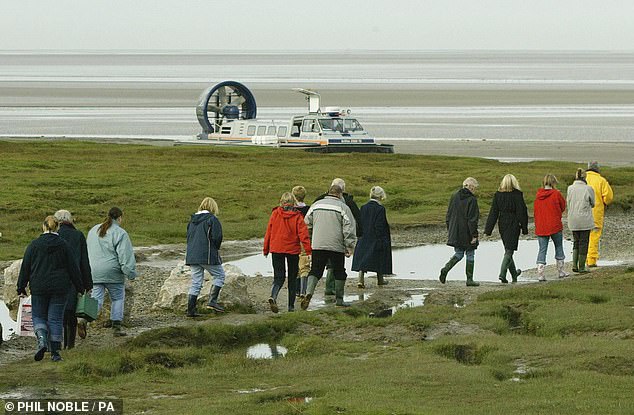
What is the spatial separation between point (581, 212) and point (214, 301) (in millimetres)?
6597

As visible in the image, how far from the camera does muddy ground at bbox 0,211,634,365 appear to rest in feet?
48.0

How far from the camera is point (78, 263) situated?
1352 cm

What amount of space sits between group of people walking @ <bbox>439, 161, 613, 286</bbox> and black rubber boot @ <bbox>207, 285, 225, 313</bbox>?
423 cm

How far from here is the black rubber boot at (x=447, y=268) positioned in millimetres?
18831

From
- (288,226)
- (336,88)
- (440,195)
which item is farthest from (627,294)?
(336,88)

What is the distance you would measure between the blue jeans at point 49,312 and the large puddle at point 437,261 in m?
7.96

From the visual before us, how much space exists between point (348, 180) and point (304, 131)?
13.1 m

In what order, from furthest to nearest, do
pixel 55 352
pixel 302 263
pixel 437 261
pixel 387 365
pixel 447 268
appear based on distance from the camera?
pixel 437 261
pixel 447 268
pixel 302 263
pixel 55 352
pixel 387 365

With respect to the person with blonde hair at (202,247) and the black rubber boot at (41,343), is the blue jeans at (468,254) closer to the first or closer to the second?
the person with blonde hair at (202,247)

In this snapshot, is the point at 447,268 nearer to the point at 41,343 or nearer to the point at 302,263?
the point at 302,263

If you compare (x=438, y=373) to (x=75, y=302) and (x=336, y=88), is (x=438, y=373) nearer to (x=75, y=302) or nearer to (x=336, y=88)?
(x=75, y=302)

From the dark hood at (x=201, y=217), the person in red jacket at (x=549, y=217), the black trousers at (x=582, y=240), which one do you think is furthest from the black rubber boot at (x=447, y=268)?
the dark hood at (x=201, y=217)

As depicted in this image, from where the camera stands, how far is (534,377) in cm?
1166

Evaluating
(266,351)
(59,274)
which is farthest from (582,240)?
(59,274)
